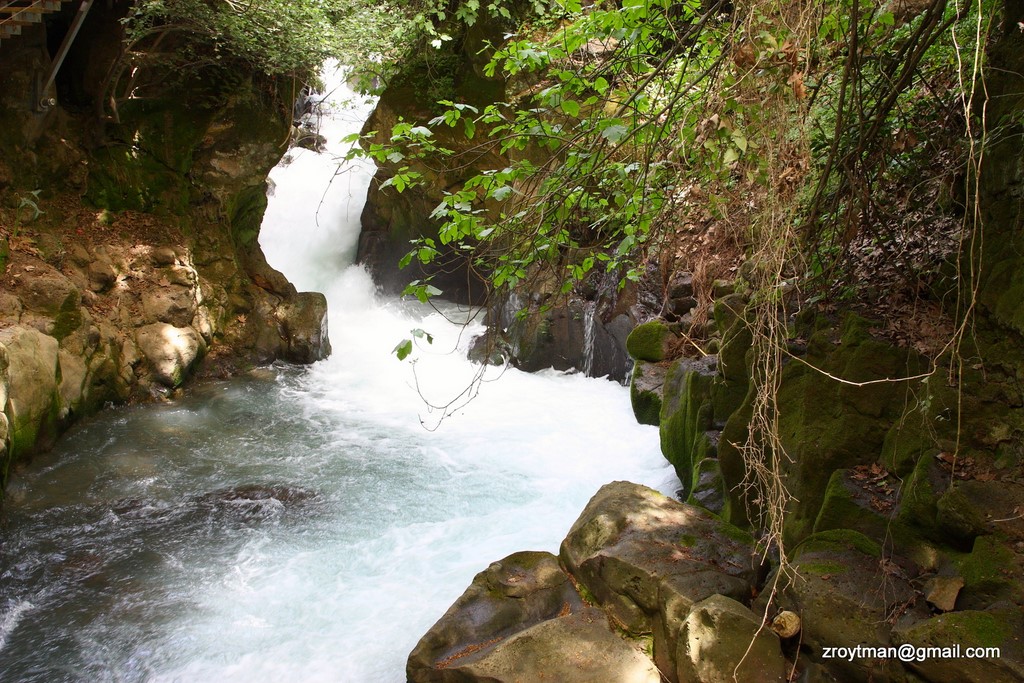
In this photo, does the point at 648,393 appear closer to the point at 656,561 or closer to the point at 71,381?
the point at 656,561

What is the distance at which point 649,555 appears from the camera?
3.80m

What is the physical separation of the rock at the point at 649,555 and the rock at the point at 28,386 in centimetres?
539

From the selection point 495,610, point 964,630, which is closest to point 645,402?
point 495,610

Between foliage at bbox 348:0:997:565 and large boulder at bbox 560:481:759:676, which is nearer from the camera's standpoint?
foliage at bbox 348:0:997:565

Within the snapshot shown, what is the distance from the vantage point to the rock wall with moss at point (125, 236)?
24.8 ft

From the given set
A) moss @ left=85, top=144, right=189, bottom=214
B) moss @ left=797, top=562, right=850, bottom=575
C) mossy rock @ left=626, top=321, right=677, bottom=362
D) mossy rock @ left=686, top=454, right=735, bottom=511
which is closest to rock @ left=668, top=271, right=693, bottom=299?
mossy rock @ left=626, top=321, right=677, bottom=362

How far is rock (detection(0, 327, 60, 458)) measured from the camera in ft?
20.5

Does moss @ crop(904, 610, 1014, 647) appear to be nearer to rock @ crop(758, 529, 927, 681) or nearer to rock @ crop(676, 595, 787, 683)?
rock @ crop(758, 529, 927, 681)

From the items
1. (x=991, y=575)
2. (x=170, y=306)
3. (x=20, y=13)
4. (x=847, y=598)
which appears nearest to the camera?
(x=991, y=575)

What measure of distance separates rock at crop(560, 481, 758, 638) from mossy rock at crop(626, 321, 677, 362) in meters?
3.13

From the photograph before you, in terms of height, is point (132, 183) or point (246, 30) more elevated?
point (246, 30)

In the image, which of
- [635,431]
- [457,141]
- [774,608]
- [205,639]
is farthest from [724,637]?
[457,141]

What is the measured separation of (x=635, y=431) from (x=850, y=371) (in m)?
4.35

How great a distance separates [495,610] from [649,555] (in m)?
0.97
